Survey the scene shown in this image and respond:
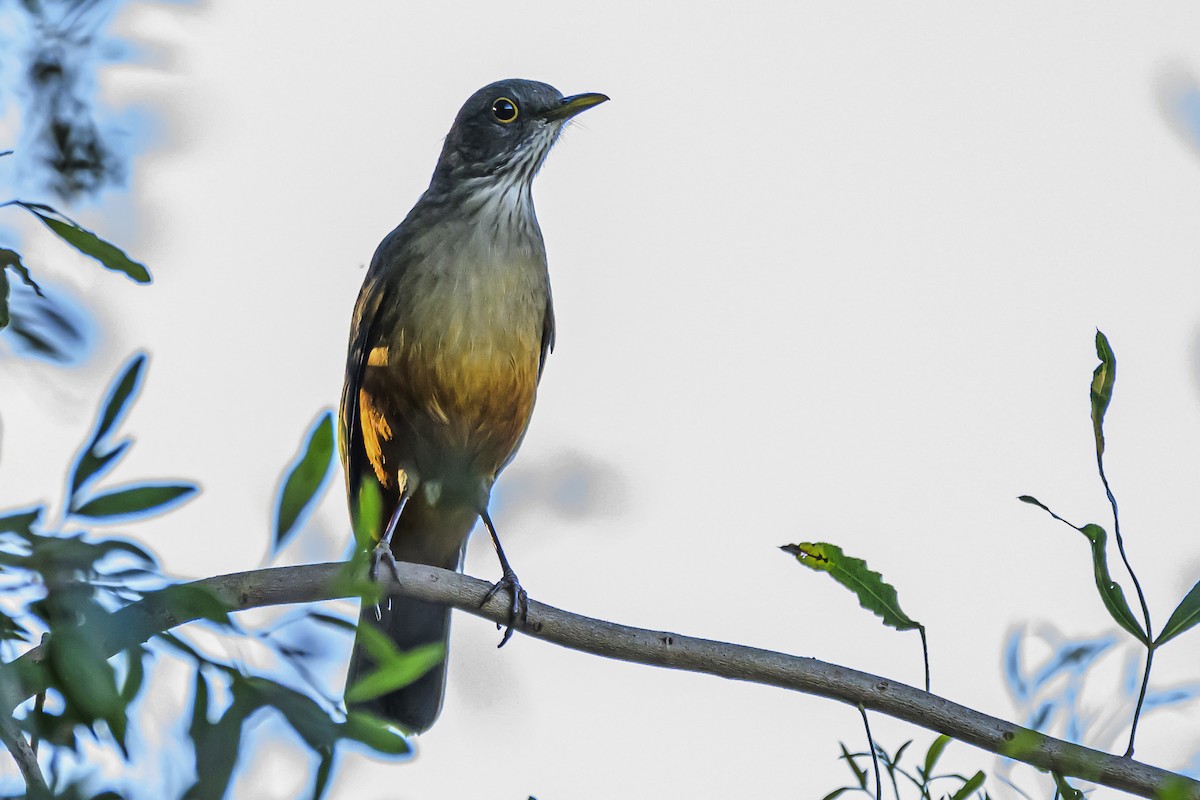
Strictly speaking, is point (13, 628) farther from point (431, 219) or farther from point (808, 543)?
point (431, 219)

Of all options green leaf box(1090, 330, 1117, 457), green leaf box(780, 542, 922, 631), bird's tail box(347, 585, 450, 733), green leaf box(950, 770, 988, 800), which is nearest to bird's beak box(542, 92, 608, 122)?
bird's tail box(347, 585, 450, 733)

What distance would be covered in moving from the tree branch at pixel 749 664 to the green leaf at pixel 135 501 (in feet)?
2.26

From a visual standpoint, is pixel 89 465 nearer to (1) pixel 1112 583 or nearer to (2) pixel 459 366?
(1) pixel 1112 583

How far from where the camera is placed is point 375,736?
3.89 ft

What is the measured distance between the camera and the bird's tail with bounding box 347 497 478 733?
4625mm

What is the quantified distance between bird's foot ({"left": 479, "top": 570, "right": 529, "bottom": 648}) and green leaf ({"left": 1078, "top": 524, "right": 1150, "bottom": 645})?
4.27 ft

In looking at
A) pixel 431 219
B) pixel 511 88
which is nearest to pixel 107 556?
pixel 431 219

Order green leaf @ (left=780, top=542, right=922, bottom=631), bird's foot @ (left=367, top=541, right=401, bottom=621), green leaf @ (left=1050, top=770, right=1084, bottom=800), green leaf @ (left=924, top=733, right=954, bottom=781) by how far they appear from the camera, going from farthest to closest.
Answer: bird's foot @ (left=367, top=541, right=401, bottom=621), green leaf @ (left=780, top=542, right=922, bottom=631), green leaf @ (left=924, top=733, right=954, bottom=781), green leaf @ (left=1050, top=770, right=1084, bottom=800)

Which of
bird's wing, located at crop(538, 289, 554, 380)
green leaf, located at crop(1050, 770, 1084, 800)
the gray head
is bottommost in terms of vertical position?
green leaf, located at crop(1050, 770, 1084, 800)

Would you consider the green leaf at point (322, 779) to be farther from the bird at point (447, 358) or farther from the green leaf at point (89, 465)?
the bird at point (447, 358)

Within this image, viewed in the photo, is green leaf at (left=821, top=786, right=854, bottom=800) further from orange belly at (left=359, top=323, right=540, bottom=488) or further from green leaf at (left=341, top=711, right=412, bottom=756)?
orange belly at (left=359, top=323, right=540, bottom=488)

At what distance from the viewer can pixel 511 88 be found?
5238 mm

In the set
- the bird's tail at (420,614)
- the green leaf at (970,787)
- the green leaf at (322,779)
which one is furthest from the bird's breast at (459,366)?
the green leaf at (322,779)

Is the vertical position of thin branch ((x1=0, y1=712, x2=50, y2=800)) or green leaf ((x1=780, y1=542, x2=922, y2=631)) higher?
green leaf ((x1=780, y1=542, x2=922, y2=631))
